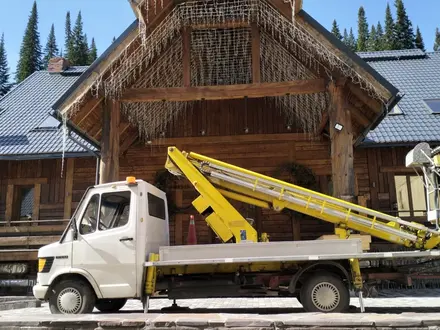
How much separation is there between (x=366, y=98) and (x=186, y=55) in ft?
14.5

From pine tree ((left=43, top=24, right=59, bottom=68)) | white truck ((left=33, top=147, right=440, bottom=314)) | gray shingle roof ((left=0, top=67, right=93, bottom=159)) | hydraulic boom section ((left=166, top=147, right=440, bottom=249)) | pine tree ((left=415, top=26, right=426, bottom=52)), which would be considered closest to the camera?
white truck ((left=33, top=147, right=440, bottom=314))

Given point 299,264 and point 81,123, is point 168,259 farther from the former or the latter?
point 81,123

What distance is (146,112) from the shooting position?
13266mm

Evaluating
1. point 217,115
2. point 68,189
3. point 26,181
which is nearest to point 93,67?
point 217,115

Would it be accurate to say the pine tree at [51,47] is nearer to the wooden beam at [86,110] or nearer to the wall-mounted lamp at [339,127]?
the wooden beam at [86,110]

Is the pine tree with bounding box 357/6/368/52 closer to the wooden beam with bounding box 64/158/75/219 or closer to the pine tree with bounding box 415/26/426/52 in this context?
the pine tree with bounding box 415/26/426/52

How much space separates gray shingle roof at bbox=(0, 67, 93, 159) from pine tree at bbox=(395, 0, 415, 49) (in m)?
40.9

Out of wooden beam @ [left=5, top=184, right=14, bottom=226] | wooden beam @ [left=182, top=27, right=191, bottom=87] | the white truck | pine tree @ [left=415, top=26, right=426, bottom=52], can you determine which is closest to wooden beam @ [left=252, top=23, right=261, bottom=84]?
wooden beam @ [left=182, top=27, right=191, bottom=87]

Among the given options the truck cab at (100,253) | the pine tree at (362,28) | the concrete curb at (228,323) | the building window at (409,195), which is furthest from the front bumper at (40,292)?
the pine tree at (362,28)

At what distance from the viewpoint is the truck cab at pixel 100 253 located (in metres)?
7.55

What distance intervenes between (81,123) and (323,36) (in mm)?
6439

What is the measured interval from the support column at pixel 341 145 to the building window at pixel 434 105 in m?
7.63

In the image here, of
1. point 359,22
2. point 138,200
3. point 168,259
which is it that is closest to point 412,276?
point 168,259

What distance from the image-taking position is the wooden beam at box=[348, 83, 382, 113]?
10328 millimetres
